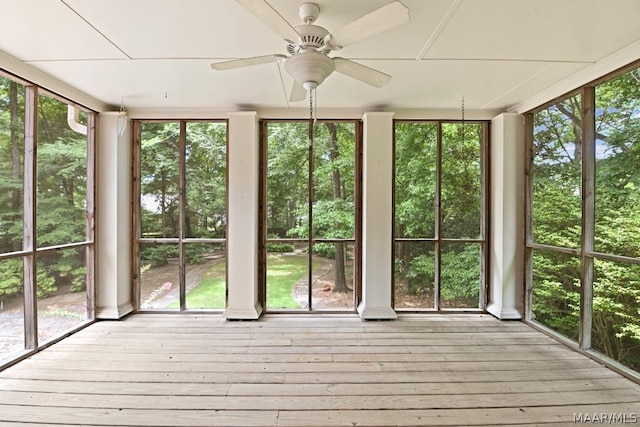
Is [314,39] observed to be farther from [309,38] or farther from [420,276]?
[420,276]

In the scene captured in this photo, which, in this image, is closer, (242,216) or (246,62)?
(246,62)

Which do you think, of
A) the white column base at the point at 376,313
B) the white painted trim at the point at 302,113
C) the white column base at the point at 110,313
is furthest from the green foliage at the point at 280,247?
the white column base at the point at 110,313

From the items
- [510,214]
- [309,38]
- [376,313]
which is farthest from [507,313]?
[309,38]

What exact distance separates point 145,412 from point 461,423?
208 cm

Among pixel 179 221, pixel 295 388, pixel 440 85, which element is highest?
pixel 440 85

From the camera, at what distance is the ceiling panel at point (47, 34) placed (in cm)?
180

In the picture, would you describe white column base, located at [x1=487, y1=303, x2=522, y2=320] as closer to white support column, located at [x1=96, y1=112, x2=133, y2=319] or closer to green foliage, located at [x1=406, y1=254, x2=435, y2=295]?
green foliage, located at [x1=406, y1=254, x2=435, y2=295]

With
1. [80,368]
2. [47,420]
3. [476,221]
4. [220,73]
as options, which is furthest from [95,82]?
[476,221]

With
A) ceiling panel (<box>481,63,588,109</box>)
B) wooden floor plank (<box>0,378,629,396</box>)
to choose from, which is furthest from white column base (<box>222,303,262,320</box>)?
ceiling panel (<box>481,63,588,109</box>)

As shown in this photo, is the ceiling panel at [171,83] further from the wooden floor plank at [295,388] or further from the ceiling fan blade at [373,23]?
the wooden floor plank at [295,388]

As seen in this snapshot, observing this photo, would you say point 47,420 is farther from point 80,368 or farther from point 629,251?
point 629,251

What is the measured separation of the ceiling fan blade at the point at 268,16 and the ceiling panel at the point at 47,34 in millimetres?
1344

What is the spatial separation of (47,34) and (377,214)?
10.8ft

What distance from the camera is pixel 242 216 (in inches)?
137
